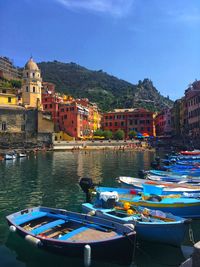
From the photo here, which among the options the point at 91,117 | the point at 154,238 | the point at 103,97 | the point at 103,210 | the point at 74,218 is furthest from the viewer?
the point at 103,97

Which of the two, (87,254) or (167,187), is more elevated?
(167,187)

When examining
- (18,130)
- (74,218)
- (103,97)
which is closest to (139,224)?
(74,218)

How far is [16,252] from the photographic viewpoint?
13000mm

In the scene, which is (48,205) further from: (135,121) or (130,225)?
(135,121)

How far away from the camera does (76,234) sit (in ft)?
39.6

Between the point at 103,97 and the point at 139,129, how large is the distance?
83.5 m

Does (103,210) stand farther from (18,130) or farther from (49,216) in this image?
(18,130)

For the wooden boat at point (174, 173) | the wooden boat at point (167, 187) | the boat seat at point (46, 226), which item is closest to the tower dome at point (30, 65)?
the wooden boat at point (174, 173)

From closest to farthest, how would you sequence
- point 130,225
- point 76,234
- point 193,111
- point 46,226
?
point 76,234
point 130,225
point 46,226
point 193,111

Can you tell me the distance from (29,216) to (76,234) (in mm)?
3485

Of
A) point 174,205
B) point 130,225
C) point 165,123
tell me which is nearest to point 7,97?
point 165,123

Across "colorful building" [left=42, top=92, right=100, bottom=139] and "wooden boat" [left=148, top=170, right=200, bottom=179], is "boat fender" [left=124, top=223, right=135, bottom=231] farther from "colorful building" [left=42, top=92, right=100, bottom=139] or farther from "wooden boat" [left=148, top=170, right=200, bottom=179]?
"colorful building" [left=42, top=92, right=100, bottom=139]

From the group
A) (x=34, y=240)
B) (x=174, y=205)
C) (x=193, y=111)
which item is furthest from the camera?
(x=193, y=111)

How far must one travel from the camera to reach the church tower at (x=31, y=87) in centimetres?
9844
